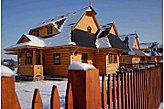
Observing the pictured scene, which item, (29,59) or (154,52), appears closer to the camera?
(154,52)

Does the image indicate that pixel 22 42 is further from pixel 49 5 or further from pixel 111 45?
pixel 49 5

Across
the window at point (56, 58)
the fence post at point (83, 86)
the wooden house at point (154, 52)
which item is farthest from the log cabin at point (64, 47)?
the fence post at point (83, 86)

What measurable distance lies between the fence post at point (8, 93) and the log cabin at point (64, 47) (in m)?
3.41

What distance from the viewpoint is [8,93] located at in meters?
0.24

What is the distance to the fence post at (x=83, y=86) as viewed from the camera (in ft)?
1.08

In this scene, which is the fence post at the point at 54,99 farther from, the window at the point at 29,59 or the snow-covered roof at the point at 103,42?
the snow-covered roof at the point at 103,42

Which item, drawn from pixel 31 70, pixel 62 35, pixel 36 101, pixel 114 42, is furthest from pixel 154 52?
pixel 114 42

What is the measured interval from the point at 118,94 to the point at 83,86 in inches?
10.2

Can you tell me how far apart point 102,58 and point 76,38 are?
2.48 feet

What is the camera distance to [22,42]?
4285 millimetres

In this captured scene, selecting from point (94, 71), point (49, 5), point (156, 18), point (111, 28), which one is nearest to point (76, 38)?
point (111, 28)

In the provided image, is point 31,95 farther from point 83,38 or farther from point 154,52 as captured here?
point 83,38

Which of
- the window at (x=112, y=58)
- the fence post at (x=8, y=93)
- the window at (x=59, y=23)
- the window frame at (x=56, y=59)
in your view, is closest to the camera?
the fence post at (x=8, y=93)

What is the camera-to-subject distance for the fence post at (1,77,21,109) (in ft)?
0.78
